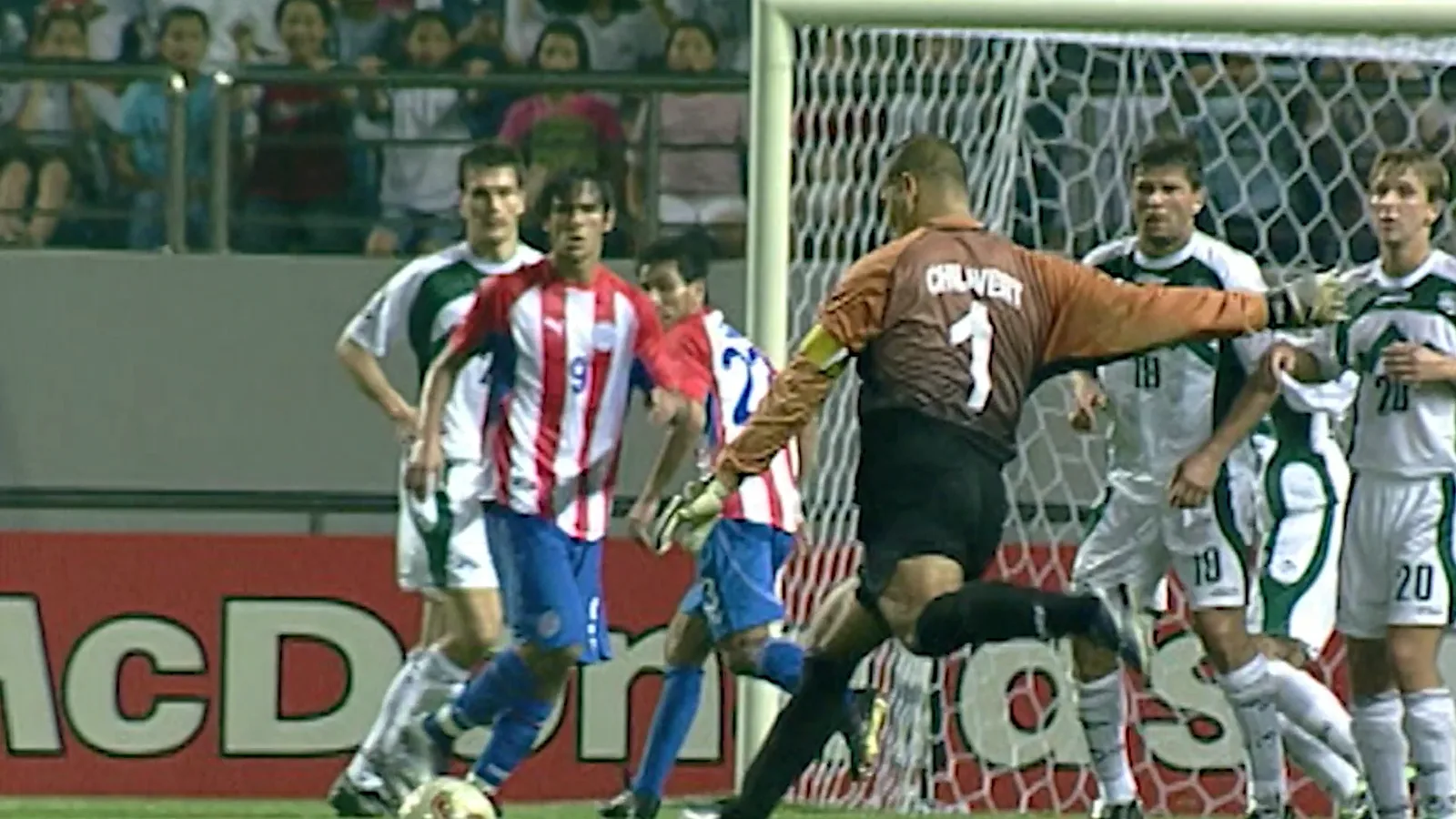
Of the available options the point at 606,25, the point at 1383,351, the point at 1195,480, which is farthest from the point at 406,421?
the point at 606,25

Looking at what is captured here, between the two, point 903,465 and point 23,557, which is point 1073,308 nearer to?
point 903,465

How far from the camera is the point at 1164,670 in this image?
1302cm

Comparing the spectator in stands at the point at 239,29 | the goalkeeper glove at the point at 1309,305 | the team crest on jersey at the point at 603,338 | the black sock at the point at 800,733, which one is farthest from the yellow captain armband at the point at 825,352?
the spectator in stands at the point at 239,29

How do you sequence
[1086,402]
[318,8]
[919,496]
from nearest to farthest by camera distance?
[919,496], [1086,402], [318,8]

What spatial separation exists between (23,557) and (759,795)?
17.3ft

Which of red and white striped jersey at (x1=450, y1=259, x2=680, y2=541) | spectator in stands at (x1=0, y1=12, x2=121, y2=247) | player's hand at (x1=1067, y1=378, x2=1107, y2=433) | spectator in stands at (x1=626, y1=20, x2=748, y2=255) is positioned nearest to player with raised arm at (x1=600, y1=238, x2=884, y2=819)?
red and white striped jersey at (x1=450, y1=259, x2=680, y2=541)

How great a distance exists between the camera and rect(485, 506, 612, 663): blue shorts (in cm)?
1005

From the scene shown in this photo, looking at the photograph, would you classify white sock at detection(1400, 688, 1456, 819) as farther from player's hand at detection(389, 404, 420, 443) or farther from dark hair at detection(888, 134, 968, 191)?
player's hand at detection(389, 404, 420, 443)

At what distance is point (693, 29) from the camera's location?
14.5m

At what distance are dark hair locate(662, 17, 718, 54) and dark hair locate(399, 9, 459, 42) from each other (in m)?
0.79

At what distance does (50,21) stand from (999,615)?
22.8 ft

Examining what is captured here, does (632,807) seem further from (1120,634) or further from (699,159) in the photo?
(699,159)

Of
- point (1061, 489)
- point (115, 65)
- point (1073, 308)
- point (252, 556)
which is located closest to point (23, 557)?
point (252, 556)

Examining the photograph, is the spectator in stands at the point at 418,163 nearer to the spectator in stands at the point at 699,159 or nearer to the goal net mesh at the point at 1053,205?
the spectator in stands at the point at 699,159
